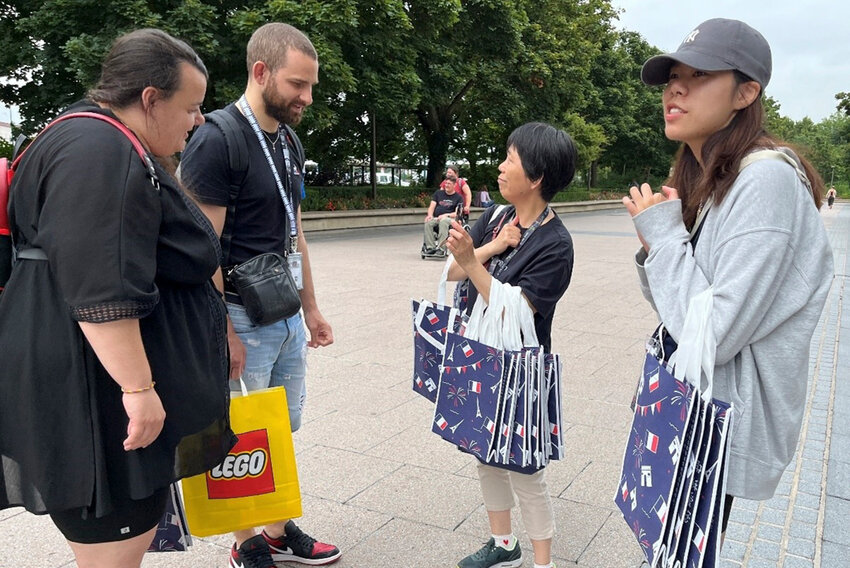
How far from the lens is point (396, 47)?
16172mm

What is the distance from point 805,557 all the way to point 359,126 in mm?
21924

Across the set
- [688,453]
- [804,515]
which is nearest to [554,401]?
[688,453]

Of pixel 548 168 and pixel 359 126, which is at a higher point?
pixel 359 126

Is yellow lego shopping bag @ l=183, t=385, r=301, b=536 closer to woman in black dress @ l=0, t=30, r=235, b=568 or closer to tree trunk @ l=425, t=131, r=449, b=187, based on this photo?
woman in black dress @ l=0, t=30, r=235, b=568

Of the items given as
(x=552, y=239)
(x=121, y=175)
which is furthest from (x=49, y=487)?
(x=552, y=239)

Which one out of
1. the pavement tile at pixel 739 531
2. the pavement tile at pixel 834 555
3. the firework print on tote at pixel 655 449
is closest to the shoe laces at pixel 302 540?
the firework print on tote at pixel 655 449

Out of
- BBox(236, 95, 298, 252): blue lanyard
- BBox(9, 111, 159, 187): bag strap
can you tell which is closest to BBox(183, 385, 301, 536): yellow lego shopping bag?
BBox(236, 95, 298, 252): blue lanyard

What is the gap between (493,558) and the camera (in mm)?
2531

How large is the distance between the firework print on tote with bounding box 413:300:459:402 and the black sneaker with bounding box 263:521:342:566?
0.76 meters

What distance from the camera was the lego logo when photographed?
6.97 feet

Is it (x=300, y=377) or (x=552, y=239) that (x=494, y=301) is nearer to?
(x=552, y=239)

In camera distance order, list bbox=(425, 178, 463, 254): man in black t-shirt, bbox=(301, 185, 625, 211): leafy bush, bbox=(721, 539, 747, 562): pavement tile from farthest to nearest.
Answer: bbox=(301, 185, 625, 211): leafy bush
bbox=(425, 178, 463, 254): man in black t-shirt
bbox=(721, 539, 747, 562): pavement tile

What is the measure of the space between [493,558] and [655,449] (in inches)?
47.6

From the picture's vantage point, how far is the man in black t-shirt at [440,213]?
1182cm
